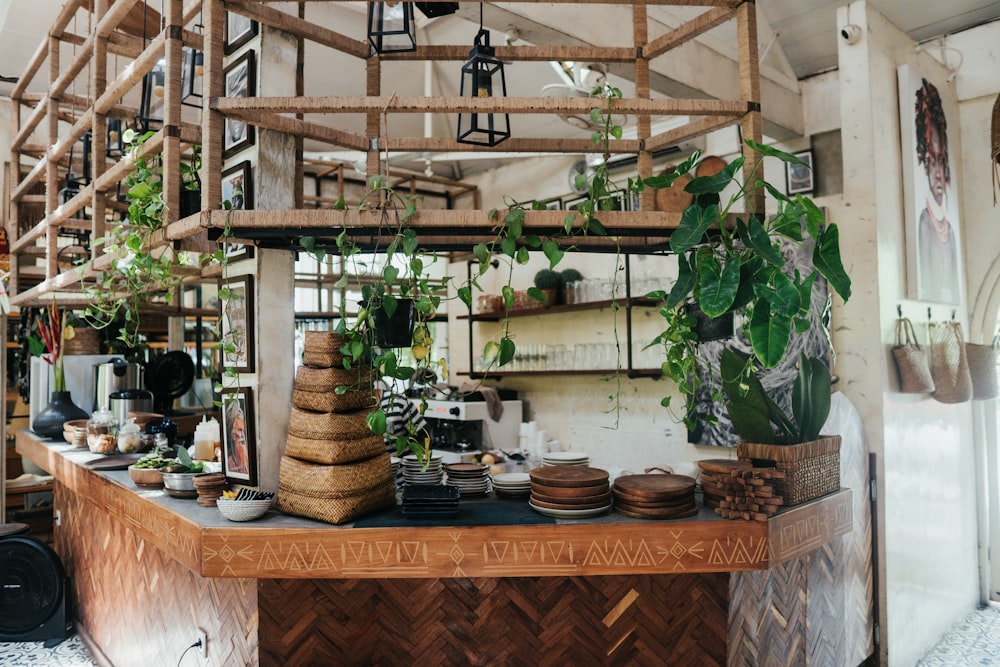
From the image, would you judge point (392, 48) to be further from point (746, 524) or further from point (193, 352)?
point (193, 352)

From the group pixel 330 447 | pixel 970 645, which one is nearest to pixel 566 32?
pixel 330 447

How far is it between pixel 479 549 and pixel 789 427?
1200 mm

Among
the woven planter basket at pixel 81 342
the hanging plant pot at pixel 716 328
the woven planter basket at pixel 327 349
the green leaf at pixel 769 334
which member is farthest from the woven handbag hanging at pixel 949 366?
the woven planter basket at pixel 81 342

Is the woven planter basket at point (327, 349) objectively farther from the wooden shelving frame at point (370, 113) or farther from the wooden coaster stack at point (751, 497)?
the wooden coaster stack at point (751, 497)

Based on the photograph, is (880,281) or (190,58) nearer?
(190,58)

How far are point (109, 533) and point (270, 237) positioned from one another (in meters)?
2.02

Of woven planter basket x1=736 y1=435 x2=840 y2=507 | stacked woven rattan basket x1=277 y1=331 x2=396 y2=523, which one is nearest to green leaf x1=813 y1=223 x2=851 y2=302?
woven planter basket x1=736 y1=435 x2=840 y2=507

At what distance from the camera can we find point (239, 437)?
A: 2414mm

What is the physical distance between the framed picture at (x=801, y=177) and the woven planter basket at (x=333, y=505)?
331 centimetres

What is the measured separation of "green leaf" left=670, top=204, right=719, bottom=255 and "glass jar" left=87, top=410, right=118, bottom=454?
3150mm

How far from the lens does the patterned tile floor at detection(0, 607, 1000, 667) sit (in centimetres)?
362

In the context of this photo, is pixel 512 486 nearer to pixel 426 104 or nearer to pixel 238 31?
pixel 426 104

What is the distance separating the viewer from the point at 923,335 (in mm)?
3822

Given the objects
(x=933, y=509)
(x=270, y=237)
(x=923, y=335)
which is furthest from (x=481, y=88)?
(x=933, y=509)
